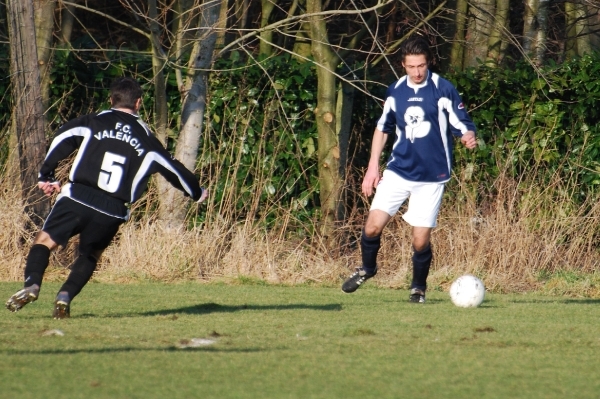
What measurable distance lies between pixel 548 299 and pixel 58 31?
24.2 feet

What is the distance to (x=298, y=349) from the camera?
5594 millimetres

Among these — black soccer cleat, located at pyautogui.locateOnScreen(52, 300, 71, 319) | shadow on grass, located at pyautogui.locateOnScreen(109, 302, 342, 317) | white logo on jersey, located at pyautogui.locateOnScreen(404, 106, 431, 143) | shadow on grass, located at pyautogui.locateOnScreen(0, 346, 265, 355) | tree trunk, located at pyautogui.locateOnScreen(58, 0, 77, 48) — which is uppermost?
tree trunk, located at pyautogui.locateOnScreen(58, 0, 77, 48)

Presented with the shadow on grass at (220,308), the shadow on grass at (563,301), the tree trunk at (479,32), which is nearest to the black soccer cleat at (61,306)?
the shadow on grass at (220,308)

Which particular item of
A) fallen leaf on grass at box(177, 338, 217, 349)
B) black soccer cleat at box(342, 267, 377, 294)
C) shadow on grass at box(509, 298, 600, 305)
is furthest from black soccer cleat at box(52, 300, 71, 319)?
shadow on grass at box(509, 298, 600, 305)

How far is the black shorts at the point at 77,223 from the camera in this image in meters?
6.66

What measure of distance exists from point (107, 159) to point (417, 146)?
243 centimetres

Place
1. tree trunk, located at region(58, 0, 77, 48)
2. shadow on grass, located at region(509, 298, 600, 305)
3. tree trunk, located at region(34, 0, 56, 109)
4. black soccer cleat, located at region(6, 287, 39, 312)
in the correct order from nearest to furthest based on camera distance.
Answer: black soccer cleat, located at region(6, 287, 39, 312)
shadow on grass, located at region(509, 298, 600, 305)
tree trunk, located at region(34, 0, 56, 109)
tree trunk, located at region(58, 0, 77, 48)

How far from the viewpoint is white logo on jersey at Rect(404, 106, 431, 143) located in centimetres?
770

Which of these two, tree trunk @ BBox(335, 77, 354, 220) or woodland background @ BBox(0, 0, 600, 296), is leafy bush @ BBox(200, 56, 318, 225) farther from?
tree trunk @ BBox(335, 77, 354, 220)

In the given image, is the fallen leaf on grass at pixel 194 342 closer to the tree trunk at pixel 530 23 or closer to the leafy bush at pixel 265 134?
the leafy bush at pixel 265 134

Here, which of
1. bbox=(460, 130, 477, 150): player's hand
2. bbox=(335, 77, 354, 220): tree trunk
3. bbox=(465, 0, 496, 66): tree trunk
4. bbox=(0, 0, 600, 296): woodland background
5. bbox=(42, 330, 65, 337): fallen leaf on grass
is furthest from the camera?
bbox=(465, 0, 496, 66): tree trunk

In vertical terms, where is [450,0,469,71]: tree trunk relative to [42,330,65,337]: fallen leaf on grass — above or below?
above

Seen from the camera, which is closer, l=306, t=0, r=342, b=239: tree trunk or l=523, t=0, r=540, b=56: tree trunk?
l=306, t=0, r=342, b=239: tree trunk

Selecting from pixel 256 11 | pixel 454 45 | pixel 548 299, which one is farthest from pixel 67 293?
pixel 256 11
